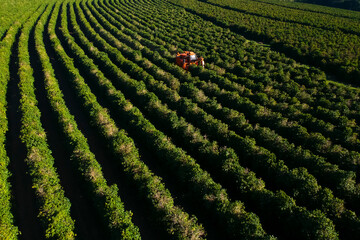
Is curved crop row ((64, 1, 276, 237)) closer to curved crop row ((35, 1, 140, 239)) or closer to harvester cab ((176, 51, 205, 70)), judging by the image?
curved crop row ((35, 1, 140, 239))

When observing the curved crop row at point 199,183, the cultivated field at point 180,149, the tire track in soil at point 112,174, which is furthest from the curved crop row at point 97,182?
the curved crop row at point 199,183

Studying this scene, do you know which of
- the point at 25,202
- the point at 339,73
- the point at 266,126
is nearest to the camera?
the point at 25,202

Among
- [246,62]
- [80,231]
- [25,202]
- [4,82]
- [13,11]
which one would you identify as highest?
[13,11]

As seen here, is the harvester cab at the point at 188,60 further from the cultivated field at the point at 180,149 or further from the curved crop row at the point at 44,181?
the curved crop row at the point at 44,181

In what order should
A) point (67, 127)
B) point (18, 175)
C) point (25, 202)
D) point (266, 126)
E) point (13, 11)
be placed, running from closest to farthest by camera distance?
point (25, 202) → point (18, 175) → point (67, 127) → point (266, 126) → point (13, 11)

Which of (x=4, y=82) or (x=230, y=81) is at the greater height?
(x=4, y=82)

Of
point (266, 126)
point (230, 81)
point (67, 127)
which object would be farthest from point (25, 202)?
point (230, 81)

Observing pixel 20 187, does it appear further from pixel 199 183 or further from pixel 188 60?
pixel 188 60

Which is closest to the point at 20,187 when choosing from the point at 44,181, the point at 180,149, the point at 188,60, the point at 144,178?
the point at 44,181

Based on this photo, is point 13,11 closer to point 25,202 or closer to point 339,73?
point 25,202
